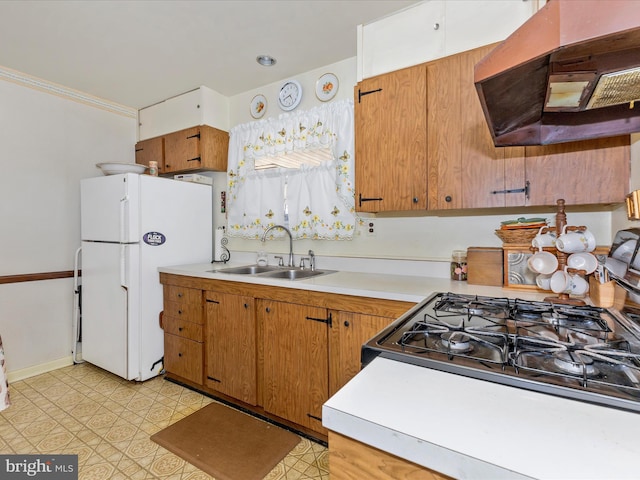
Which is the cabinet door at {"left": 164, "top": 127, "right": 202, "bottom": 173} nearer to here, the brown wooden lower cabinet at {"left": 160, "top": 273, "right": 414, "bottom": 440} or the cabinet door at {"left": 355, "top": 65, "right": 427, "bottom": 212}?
the brown wooden lower cabinet at {"left": 160, "top": 273, "right": 414, "bottom": 440}

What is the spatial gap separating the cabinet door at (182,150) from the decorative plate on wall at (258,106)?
0.54 m

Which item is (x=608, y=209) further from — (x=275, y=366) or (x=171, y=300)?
(x=171, y=300)

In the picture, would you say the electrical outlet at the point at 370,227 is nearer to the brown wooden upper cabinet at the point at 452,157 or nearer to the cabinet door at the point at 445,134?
the brown wooden upper cabinet at the point at 452,157

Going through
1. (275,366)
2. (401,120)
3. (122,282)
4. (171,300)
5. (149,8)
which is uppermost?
(149,8)

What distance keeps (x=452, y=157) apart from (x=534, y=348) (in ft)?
3.86

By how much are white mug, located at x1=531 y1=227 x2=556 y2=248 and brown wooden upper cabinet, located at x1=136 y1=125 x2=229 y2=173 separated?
8.56 ft

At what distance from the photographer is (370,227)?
2369 millimetres

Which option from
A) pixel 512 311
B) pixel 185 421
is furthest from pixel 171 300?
pixel 512 311

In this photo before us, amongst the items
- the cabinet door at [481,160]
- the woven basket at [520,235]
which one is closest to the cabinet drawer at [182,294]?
the cabinet door at [481,160]

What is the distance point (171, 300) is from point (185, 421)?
94 centimetres

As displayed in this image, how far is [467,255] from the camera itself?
5.95 ft

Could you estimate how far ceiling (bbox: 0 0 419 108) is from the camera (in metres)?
1.92

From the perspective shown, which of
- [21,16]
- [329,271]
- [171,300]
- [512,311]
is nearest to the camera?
[512,311]

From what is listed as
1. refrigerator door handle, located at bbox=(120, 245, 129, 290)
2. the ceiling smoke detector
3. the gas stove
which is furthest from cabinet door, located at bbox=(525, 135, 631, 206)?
refrigerator door handle, located at bbox=(120, 245, 129, 290)
